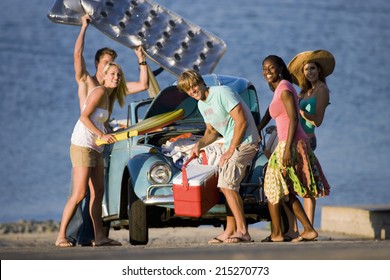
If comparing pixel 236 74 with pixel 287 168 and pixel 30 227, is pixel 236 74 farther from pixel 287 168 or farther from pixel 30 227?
pixel 287 168

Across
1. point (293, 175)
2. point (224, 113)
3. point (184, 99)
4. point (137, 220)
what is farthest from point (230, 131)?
point (184, 99)

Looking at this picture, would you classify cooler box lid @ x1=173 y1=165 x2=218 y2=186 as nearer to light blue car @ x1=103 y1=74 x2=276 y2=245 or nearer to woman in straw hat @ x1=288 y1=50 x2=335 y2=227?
light blue car @ x1=103 y1=74 x2=276 y2=245

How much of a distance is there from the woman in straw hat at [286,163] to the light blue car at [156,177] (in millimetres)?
510

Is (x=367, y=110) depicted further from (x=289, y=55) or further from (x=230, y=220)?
(x=230, y=220)

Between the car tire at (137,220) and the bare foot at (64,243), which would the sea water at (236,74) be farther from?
the bare foot at (64,243)

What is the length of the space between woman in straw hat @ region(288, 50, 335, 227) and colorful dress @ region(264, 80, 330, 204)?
1.56 feet

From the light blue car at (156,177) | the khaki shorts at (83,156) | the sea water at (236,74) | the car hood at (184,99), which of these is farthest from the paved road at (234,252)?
the sea water at (236,74)

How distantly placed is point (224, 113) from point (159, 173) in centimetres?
113

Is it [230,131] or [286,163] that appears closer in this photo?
[286,163]

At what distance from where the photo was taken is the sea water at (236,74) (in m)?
38.7

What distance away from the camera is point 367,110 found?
50500 mm

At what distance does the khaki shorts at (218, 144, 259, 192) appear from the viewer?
45.6 ft

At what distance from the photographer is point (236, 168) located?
13.9 m

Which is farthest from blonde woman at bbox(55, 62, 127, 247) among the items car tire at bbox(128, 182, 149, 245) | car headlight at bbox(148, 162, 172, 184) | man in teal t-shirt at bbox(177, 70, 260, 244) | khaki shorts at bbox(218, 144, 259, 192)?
khaki shorts at bbox(218, 144, 259, 192)
